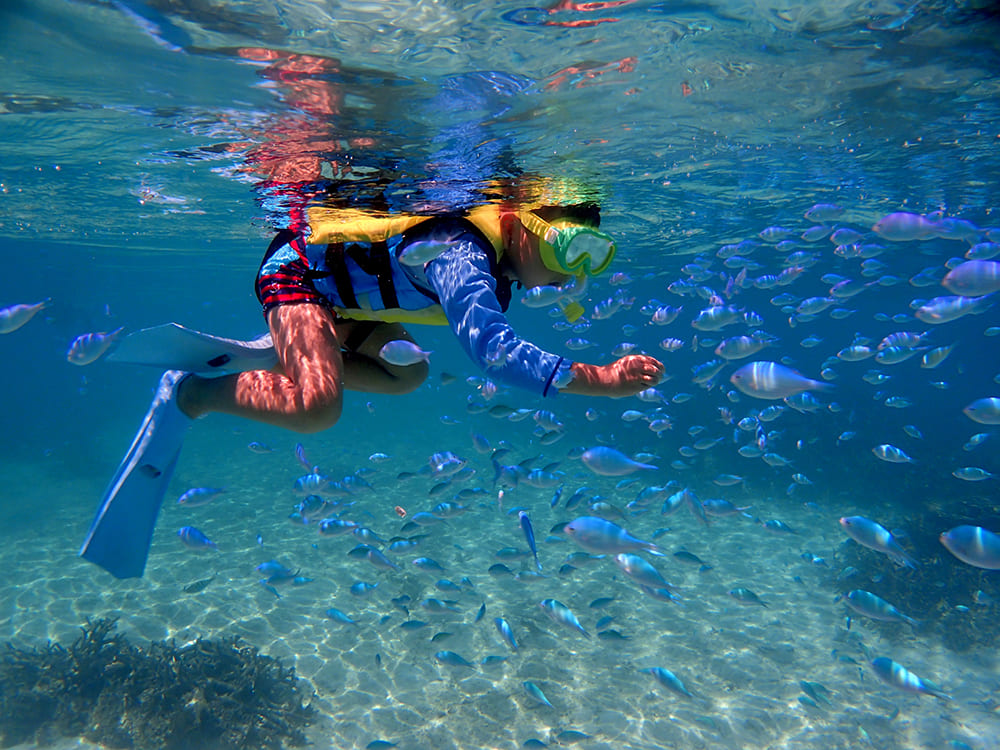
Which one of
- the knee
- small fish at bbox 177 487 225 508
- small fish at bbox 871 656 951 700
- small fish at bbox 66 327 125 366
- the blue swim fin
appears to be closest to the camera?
the knee

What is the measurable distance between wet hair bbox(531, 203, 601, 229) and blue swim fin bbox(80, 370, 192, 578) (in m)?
2.93

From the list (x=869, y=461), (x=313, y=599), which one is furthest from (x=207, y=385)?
(x=869, y=461)

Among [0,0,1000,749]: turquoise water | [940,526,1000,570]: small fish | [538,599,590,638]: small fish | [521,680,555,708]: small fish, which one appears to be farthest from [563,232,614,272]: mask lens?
[521,680,555,708]: small fish

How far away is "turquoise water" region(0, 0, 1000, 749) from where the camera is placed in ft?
20.8

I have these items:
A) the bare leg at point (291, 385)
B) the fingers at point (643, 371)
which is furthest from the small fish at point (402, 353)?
the fingers at point (643, 371)

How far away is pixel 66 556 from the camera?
41.9 feet

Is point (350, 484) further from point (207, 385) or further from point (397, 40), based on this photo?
point (397, 40)

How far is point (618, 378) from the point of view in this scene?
2988 millimetres

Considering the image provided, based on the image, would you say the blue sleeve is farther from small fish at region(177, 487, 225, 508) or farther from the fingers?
small fish at region(177, 487, 225, 508)

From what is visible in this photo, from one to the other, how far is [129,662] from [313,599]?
314 centimetres

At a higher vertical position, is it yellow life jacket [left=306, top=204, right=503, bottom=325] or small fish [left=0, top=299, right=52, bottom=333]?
yellow life jacket [left=306, top=204, right=503, bottom=325]

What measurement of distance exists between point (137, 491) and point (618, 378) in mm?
3509

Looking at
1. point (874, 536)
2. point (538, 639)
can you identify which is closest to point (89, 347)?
point (538, 639)

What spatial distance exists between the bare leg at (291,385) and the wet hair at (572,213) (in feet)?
5.95
